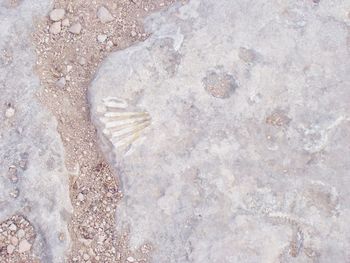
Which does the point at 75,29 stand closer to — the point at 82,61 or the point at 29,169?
the point at 82,61

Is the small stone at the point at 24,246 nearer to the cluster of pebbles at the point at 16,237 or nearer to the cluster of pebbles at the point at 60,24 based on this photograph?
the cluster of pebbles at the point at 16,237

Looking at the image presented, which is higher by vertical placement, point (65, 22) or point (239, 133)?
point (65, 22)

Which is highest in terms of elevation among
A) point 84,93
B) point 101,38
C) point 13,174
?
point 101,38

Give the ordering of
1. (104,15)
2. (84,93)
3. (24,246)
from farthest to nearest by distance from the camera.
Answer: (104,15), (84,93), (24,246)

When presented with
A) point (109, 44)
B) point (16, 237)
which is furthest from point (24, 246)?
point (109, 44)

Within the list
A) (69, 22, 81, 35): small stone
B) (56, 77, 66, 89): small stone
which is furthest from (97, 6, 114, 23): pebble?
(56, 77, 66, 89): small stone

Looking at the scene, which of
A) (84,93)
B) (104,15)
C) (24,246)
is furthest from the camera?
(104,15)

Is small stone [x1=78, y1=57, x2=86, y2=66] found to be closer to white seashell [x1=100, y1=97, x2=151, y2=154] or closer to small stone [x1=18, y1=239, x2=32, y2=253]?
white seashell [x1=100, y1=97, x2=151, y2=154]
